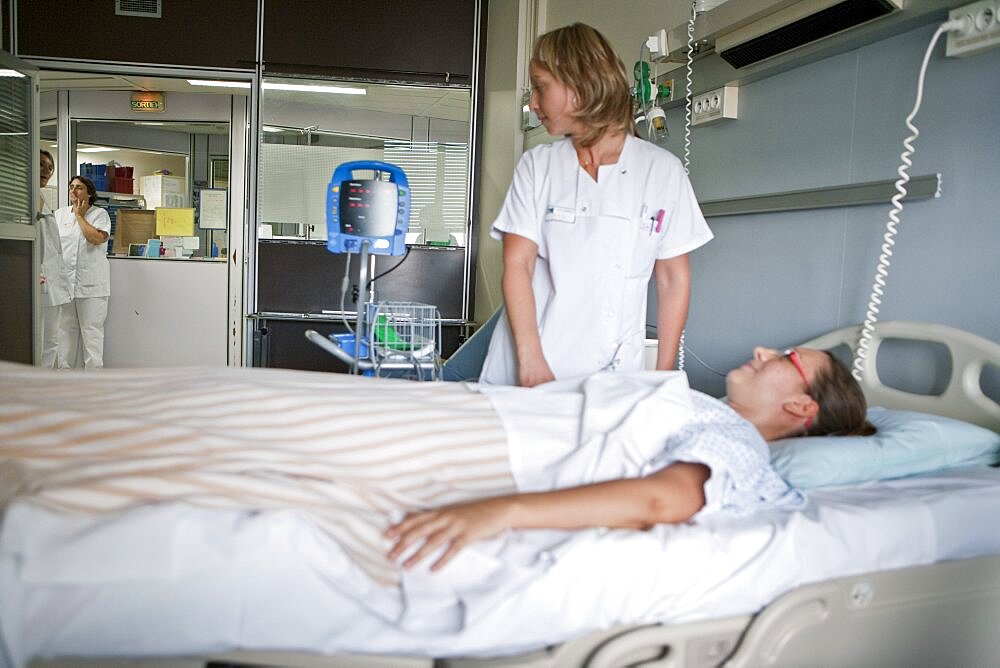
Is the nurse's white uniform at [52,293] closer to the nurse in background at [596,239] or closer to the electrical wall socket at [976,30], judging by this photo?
the nurse in background at [596,239]

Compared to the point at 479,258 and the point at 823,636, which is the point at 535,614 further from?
the point at 479,258

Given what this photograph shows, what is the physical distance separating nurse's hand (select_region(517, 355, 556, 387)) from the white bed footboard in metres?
0.81

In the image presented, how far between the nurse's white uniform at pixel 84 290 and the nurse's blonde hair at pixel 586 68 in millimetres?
5453

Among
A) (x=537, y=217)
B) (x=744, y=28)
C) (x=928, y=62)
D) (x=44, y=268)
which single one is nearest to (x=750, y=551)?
(x=537, y=217)

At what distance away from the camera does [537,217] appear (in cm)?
220

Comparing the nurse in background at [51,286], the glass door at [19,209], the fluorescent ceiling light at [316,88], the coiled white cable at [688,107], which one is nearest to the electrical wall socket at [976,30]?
the coiled white cable at [688,107]

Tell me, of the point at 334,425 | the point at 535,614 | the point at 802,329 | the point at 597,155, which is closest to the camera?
the point at 535,614

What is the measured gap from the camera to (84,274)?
6477 mm

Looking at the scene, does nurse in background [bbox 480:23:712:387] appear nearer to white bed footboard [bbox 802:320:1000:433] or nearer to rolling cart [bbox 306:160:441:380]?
white bed footboard [bbox 802:320:1000:433]

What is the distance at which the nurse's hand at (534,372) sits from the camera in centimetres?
202

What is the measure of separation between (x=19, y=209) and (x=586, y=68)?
13.3 feet

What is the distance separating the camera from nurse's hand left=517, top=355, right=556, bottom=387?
6.63 feet

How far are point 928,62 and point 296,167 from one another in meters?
3.66

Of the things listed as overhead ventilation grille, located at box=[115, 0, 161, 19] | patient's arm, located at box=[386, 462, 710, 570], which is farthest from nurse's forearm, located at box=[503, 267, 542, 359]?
overhead ventilation grille, located at box=[115, 0, 161, 19]
